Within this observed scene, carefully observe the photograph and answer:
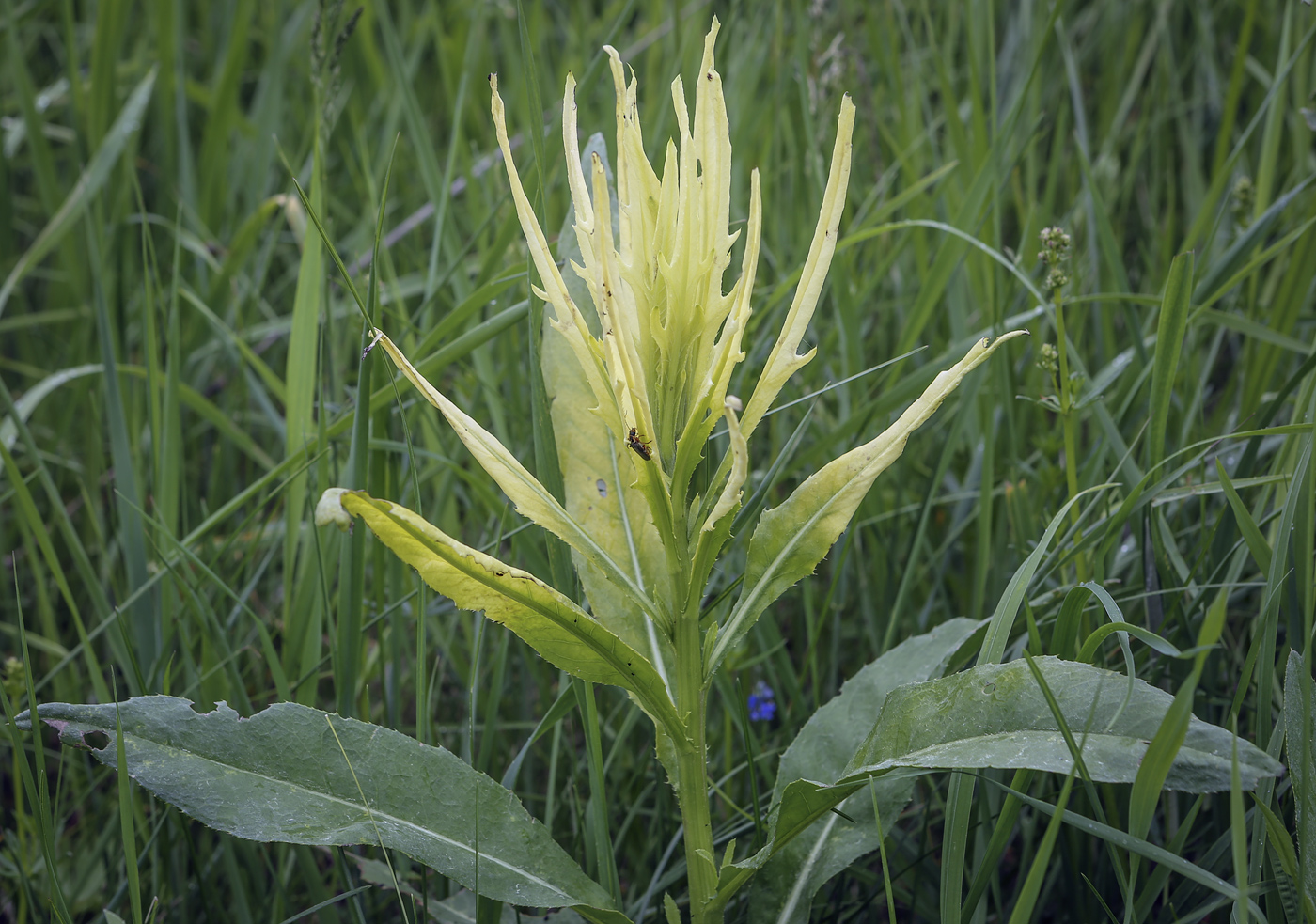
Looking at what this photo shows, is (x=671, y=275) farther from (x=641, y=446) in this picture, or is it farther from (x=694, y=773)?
(x=694, y=773)

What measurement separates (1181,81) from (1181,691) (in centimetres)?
333

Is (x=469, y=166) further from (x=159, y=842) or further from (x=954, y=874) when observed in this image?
(x=954, y=874)

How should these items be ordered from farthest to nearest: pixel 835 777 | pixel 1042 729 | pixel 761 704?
pixel 761 704, pixel 835 777, pixel 1042 729

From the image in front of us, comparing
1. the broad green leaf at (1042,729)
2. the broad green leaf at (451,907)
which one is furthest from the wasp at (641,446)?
the broad green leaf at (451,907)

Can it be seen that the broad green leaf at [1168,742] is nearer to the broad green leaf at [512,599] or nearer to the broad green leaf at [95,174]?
the broad green leaf at [512,599]

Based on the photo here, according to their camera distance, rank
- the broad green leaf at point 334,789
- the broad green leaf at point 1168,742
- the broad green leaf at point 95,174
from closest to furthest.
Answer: the broad green leaf at point 1168,742
the broad green leaf at point 334,789
the broad green leaf at point 95,174

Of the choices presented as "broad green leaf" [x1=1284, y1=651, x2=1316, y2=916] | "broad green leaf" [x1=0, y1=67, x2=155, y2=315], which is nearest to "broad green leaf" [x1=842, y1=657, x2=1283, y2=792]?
"broad green leaf" [x1=1284, y1=651, x2=1316, y2=916]

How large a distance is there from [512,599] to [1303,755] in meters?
0.86

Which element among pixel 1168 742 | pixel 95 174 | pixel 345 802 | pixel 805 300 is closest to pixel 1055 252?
pixel 805 300

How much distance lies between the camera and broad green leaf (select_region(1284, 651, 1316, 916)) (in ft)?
3.11

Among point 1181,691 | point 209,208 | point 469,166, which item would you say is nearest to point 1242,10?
point 469,166

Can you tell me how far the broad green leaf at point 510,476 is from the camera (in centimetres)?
107

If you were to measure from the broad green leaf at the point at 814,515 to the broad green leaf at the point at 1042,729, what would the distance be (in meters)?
0.19

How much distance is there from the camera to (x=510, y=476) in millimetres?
1084
